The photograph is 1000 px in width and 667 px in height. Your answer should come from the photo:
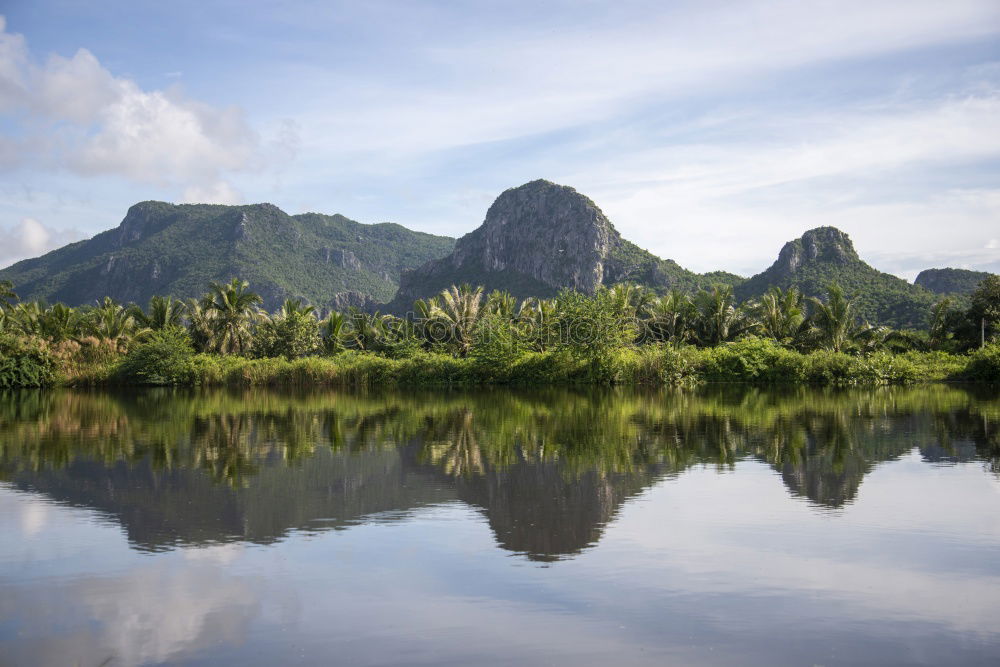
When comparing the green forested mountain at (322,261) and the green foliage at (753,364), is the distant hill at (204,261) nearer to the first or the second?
the green forested mountain at (322,261)

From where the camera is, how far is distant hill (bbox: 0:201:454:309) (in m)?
129

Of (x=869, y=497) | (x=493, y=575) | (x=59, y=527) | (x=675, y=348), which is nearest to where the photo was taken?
(x=493, y=575)

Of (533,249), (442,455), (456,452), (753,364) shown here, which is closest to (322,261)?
(533,249)

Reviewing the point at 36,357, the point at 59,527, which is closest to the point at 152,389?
the point at 36,357

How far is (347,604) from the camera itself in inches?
258

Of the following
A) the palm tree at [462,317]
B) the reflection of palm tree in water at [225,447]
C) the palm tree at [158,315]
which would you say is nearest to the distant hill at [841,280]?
the palm tree at [462,317]

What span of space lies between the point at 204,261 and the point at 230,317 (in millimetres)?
87946

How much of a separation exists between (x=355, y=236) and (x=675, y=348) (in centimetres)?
15678

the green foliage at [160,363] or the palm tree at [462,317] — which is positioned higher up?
the palm tree at [462,317]

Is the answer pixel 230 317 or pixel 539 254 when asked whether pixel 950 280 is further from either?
pixel 230 317

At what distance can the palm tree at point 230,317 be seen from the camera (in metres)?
49.9

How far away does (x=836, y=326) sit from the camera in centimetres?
4378

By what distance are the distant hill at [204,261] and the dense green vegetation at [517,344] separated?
72.3 m

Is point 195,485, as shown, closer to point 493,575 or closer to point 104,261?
point 493,575
